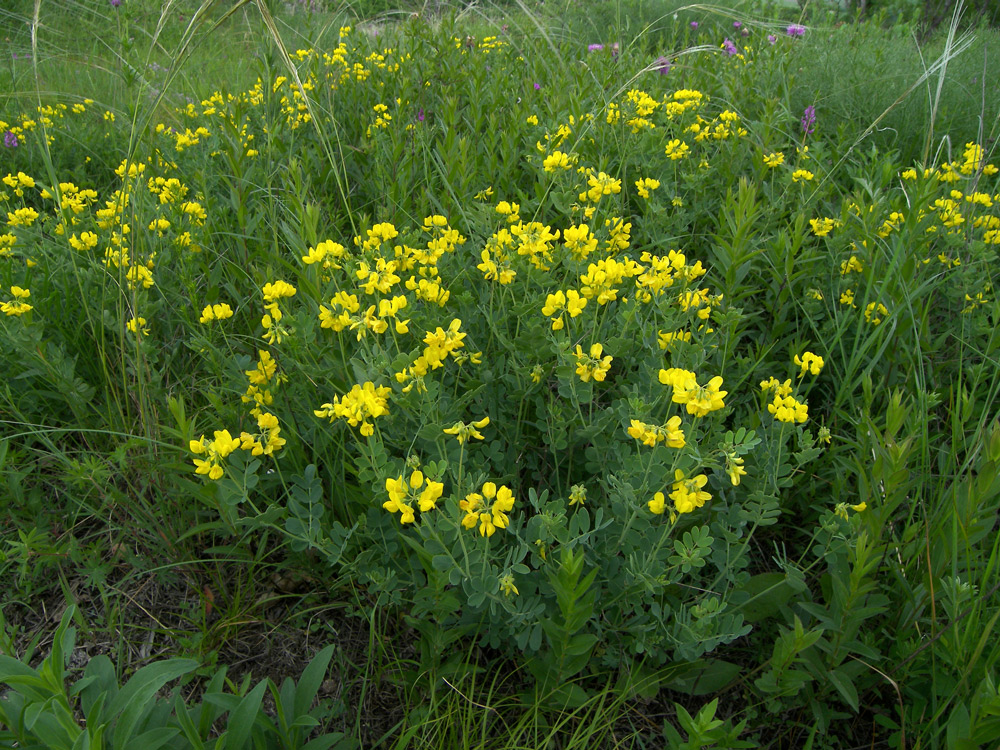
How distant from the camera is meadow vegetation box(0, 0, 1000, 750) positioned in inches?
55.7

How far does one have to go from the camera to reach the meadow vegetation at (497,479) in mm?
1414

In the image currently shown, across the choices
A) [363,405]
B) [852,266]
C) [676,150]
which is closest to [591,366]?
[363,405]

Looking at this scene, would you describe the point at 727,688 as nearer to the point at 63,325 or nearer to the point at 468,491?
the point at 468,491

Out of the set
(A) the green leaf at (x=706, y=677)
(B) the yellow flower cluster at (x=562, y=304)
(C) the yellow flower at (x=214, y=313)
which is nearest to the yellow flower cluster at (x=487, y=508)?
(B) the yellow flower cluster at (x=562, y=304)

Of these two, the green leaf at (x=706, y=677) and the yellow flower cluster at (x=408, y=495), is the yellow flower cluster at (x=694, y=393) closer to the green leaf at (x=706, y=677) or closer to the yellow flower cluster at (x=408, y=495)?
the yellow flower cluster at (x=408, y=495)

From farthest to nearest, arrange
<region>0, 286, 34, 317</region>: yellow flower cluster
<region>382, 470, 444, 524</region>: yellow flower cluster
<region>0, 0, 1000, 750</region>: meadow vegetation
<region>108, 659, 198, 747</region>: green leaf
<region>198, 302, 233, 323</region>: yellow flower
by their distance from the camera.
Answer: <region>0, 286, 34, 317</region>: yellow flower cluster < <region>198, 302, 233, 323</region>: yellow flower < <region>0, 0, 1000, 750</region>: meadow vegetation < <region>382, 470, 444, 524</region>: yellow flower cluster < <region>108, 659, 198, 747</region>: green leaf

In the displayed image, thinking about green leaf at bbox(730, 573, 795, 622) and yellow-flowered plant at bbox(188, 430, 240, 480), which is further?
green leaf at bbox(730, 573, 795, 622)

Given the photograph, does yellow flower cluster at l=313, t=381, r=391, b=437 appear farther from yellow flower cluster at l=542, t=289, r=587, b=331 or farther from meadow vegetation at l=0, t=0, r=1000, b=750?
yellow flower cluster at l=542, t=289, r=587, b=331

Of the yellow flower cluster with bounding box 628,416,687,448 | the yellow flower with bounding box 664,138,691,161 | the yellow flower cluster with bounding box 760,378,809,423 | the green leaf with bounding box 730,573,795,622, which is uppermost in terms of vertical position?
the yellow flower with bounding box 664,138,691,161

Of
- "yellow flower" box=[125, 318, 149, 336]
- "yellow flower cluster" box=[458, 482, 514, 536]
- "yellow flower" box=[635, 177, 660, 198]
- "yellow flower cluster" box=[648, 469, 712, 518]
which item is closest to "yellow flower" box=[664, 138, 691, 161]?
"yellow flower" box=[635, 177, 660, 198]

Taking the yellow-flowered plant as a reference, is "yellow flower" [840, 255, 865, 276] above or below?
below

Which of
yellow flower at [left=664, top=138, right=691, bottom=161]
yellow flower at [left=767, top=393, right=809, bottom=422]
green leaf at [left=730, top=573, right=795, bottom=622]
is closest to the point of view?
yellow flower at [left=767, top=393, right=809, bottom=422]

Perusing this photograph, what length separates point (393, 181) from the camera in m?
3.03

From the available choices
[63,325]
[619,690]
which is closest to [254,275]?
[63,325]
